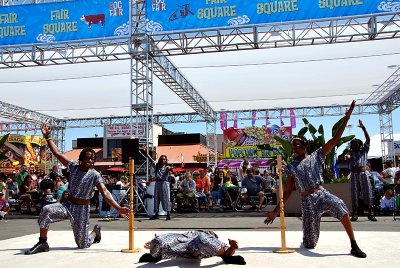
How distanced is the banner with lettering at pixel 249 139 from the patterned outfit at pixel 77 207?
80.2 ft

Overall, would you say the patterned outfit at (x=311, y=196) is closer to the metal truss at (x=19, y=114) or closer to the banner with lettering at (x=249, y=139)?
the metal truss at (x=19, y=114)

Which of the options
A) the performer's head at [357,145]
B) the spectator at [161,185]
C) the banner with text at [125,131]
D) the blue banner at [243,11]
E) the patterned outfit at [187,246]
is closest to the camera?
the patterned outfit at [187,246]

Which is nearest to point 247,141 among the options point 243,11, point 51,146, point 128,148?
point 243,11

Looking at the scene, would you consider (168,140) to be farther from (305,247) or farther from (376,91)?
(305,247)

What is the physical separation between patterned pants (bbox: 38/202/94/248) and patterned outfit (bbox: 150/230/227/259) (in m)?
1.53

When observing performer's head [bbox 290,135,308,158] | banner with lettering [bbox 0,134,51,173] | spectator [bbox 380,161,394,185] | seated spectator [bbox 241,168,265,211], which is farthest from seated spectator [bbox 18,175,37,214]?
banner with lettering [bbox 0,134,51,173]

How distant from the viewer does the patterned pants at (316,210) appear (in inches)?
215

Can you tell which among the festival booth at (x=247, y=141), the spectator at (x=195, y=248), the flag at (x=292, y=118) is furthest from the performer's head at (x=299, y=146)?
the festival booth at (x=247, y=141)

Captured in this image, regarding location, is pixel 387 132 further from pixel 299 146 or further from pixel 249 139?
pixel 299 146

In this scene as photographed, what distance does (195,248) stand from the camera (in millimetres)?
4766

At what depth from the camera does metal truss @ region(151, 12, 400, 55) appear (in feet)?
43.1

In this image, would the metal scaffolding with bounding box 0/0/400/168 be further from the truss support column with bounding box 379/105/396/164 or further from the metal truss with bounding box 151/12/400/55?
the truss support column with bounding box 379/105/396/164

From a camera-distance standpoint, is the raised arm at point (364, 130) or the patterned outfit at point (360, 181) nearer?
the raised arm at point (364, 130)

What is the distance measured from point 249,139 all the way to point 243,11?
61.2 feet
